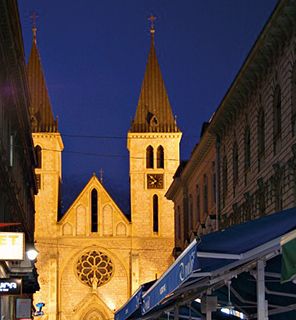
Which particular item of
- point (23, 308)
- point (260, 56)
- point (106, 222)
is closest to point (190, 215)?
point (260, 56)

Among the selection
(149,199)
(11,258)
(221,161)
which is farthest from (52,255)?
(11,258)

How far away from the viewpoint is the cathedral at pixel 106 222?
73.2 meters

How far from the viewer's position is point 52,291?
235 feet

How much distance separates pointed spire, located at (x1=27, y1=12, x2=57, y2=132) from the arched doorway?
1434 cm

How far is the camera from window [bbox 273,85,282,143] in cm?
2563

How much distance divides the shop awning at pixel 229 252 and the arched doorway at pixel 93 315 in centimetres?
6392

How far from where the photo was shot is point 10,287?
18938 millimetres

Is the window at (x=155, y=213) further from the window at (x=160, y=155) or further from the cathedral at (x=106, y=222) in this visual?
the window at (x=160, y=155)

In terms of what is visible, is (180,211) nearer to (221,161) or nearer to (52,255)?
(221,161)

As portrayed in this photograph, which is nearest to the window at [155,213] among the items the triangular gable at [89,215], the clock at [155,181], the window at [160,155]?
the clock at [155,181]

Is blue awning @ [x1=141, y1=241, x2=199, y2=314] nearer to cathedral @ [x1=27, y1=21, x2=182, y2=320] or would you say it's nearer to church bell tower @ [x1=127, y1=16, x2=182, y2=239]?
cathedral @ [x1=27, y1=21, x2=182, y2=320]

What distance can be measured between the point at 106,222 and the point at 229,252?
68016 millimetres

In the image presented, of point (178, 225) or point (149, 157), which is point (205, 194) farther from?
point (149, 157)

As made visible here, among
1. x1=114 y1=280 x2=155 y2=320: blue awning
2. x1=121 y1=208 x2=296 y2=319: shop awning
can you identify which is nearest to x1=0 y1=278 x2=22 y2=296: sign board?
x1=114 y1=280 x2=155 y2=320: blue awning
